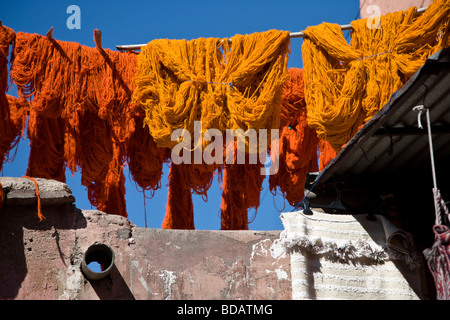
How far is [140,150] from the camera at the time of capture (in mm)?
7371

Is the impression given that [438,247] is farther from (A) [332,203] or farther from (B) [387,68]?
(B) [387,68]

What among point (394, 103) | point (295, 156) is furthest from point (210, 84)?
point (394, 103)

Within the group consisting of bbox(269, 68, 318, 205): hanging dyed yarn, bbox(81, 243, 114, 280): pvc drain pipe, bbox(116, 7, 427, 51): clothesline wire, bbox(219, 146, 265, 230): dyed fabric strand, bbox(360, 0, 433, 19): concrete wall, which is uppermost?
bbox(360, 0, 433, 19): concrete wall

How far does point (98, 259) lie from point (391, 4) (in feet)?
22.8

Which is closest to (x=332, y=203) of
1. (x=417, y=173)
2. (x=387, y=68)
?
(x=417, y=173)

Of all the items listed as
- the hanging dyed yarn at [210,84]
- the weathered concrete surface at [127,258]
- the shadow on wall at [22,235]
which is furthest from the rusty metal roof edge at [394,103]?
the shadow on wall at [22,235]

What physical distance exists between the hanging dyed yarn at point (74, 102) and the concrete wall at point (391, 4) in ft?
13.5

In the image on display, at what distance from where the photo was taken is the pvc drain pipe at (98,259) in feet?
15.5

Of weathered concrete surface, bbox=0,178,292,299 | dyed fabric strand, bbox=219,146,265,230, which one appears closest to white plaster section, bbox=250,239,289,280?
weathered concrete surface, bbox=0,178,292,299

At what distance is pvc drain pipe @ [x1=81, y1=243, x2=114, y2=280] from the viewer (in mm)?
4719

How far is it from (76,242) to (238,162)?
2.58 meters

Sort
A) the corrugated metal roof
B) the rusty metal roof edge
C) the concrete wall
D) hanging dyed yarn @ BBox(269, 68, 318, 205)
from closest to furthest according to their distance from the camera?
the rusty metal roof edge < the corrugated metal roof < hanging dyed yarn @ BBox(269, 68, 318, 205) < the concrete wall

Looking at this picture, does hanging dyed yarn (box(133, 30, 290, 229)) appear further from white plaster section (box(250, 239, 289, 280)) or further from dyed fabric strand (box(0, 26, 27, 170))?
white plaster section (box(250, 239, 289, 280))

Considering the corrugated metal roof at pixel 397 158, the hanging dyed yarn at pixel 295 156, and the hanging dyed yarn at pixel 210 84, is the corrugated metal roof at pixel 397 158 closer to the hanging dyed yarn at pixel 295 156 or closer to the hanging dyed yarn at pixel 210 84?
the hanging dyed yarn at pixel 210 84
